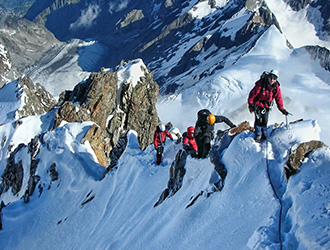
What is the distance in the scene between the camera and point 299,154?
891 cm

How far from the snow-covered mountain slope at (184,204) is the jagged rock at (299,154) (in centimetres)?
22

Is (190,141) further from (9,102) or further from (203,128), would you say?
(9,102)

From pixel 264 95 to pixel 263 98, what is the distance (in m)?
0.10

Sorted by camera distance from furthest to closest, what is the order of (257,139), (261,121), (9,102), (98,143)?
(9,102) → (98,143) → (261,121) → (257,139)

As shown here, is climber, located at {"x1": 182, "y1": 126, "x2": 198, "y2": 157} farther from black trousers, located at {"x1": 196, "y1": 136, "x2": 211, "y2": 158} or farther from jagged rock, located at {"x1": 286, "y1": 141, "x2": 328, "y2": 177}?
jagged rock, located at {"x1": 286, "y1": 141, "x2": 328, "y2": 177}

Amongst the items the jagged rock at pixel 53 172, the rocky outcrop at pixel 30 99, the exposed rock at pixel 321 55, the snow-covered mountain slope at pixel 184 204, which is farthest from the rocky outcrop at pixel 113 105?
the exposed rock at pixel 321 55

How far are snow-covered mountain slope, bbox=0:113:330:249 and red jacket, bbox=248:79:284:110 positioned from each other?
0.87 m

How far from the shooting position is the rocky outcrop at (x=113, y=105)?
122 ft

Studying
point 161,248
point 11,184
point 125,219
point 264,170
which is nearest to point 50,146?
point 11,184

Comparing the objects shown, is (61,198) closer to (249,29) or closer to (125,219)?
(125,219)

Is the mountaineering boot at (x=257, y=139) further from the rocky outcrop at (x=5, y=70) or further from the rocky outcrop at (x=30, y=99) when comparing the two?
the rocky outcrop at (x=5, y=70)

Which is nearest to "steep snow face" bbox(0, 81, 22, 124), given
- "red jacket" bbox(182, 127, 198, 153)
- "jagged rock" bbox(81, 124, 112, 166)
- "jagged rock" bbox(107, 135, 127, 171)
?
"jagged rock" bbox(81, 124, 112, 166)

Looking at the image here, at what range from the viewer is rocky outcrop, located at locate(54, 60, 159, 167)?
122ft

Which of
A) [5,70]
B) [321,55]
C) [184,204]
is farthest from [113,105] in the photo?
[5,70]
